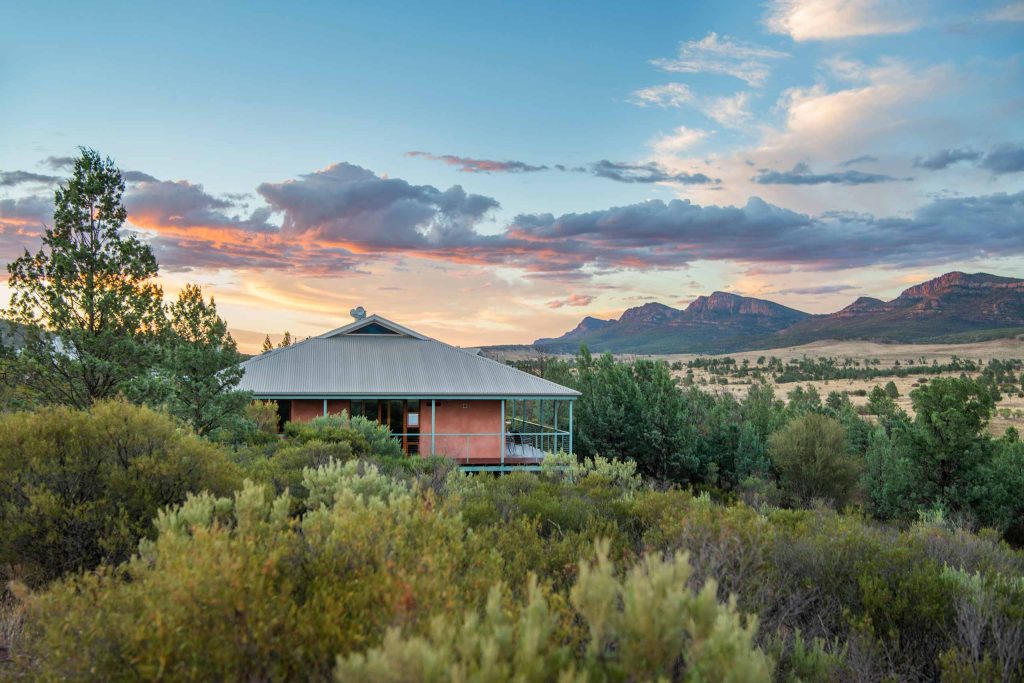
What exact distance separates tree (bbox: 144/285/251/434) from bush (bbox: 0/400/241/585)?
536 centimetres

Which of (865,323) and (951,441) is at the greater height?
(865,323)

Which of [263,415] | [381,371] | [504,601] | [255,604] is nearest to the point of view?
[255,604]

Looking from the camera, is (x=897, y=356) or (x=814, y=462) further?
(x=897, y=356)

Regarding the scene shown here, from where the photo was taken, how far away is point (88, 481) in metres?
6.39

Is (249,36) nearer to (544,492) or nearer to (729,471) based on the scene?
(544,492)

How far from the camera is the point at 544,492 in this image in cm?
837

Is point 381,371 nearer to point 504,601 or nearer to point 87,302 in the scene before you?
point 87,302

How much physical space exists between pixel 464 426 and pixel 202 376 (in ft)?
34.7

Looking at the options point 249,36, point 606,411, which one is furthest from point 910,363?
point 249,36

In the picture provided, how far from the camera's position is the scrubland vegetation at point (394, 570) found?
9.35 ft

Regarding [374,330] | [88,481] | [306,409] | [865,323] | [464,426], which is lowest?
[464,426]

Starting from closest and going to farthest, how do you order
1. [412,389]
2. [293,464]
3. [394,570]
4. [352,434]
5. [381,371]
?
[394,570]
[293,464]
[352,434]
[412,389]
[381,371]

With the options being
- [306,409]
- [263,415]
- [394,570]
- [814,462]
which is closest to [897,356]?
[814,462]

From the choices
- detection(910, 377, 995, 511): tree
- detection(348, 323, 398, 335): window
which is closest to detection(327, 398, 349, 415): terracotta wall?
detection(348, 323, 398, 335): window
